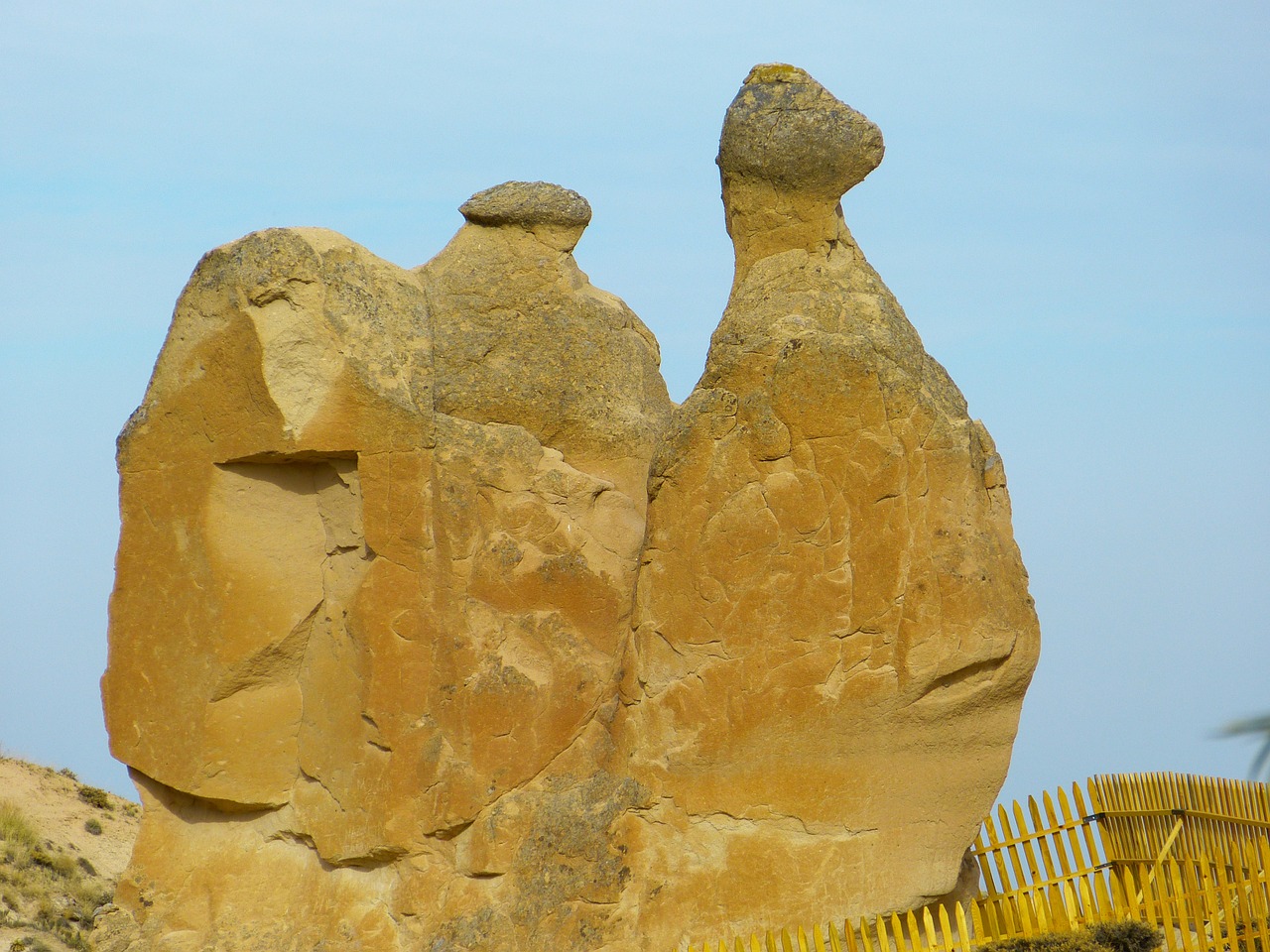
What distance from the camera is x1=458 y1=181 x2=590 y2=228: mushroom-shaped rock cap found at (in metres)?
9.00

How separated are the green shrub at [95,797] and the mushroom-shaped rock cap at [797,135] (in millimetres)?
8478

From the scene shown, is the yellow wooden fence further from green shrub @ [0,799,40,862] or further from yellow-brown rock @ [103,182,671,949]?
green shrub @ [0,799,40,862]

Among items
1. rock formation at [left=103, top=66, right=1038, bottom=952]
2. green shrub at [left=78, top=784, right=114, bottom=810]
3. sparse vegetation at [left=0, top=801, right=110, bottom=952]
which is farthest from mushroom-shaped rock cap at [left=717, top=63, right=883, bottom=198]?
green shrub at [left=78, top=784, right=114, bottom=810]

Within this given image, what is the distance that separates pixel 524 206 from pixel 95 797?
7.58 metres

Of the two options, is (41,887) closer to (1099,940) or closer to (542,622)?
(542,622)

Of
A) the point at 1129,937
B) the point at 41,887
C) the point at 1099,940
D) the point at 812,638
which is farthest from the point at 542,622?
the point at 41,887

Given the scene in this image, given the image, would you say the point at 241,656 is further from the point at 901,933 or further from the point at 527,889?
the point at 901,933

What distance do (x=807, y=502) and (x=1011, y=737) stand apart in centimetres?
185

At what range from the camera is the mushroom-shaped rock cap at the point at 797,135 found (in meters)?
8.55

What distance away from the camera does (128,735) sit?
863 cm

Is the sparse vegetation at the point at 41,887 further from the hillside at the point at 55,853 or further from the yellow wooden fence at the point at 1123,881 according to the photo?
the yellow wooden fence at the point at 1123,881

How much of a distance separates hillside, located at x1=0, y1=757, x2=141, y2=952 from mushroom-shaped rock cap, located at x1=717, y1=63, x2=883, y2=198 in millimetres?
6887

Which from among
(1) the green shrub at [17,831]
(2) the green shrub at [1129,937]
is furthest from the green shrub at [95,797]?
(2) the green shrub at [1129,937]

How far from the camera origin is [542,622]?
830 centimetres
